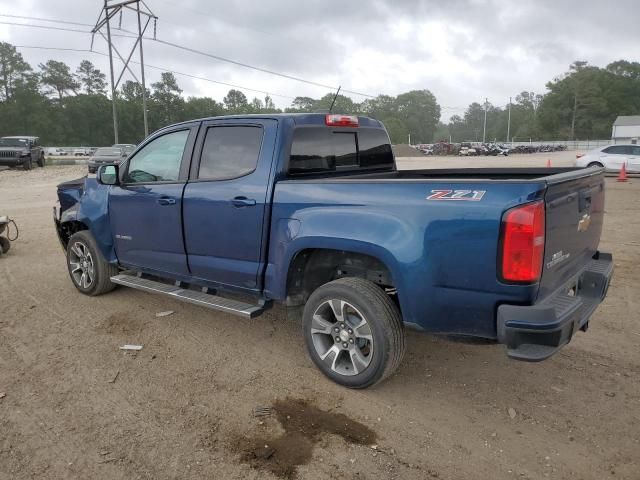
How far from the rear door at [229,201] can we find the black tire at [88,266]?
1.55 metres

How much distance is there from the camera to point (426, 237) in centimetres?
303

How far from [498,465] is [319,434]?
1.03 m

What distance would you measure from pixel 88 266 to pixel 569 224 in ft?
15.8

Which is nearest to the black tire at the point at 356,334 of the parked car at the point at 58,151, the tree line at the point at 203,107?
the tree line at the point at 203,107

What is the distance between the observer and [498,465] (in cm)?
280

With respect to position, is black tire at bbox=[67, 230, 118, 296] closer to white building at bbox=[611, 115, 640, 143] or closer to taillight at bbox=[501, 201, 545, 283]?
taillight at bbox=[501, 201, 545, 283]

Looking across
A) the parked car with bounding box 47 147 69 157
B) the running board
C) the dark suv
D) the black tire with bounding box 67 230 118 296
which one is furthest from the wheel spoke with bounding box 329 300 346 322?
the parked car with bounding box 47 147 69 157

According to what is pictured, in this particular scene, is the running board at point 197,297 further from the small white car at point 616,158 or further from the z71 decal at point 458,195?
the small white car at point 616,158

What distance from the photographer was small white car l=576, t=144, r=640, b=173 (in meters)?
22.0

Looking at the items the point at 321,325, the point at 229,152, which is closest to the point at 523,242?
the point at 321,325

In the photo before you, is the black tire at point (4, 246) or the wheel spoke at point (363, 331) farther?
the black tire at point (4, 246)

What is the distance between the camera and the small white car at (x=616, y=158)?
72.3 ft

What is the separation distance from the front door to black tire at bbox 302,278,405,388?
4.98 ft

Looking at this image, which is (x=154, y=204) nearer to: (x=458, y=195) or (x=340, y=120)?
(x=340, y=120)
